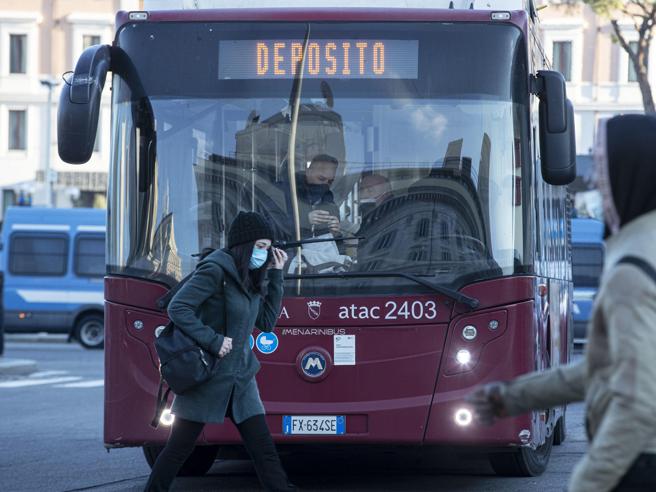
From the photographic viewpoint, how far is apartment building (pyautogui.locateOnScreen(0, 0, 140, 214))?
5728 centimetres

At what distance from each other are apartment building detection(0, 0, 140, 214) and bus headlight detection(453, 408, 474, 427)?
1887 inches

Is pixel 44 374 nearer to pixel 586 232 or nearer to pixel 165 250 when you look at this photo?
pixel 586 232

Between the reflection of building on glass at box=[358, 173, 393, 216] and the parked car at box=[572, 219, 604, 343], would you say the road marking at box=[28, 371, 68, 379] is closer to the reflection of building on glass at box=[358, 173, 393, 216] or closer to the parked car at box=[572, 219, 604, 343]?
the parked car at box=[572, 219, 604, 343]

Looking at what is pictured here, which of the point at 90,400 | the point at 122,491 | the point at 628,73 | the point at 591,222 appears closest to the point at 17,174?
the point at 628,73

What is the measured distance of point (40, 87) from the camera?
58062mm

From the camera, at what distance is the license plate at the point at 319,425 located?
9.03 meters

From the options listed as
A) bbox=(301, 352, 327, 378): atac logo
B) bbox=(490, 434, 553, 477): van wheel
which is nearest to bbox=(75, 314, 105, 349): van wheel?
bbox=(490, 434, 553, 477): van wheel

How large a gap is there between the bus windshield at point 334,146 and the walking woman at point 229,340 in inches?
31.5

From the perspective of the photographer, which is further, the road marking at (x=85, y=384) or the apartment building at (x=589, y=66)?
the apartment building at (x=589, y=66)

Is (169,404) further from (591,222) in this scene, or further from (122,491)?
(591,222)

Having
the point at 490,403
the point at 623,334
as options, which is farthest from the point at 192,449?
the point at 623,334

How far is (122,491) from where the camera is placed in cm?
993

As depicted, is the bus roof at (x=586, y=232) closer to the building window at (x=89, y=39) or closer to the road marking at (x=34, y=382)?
the road marking at (x=34, y=382)

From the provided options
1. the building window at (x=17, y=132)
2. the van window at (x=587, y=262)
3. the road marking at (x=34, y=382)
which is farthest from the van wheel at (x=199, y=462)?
the building window at (x=17, y=132)
